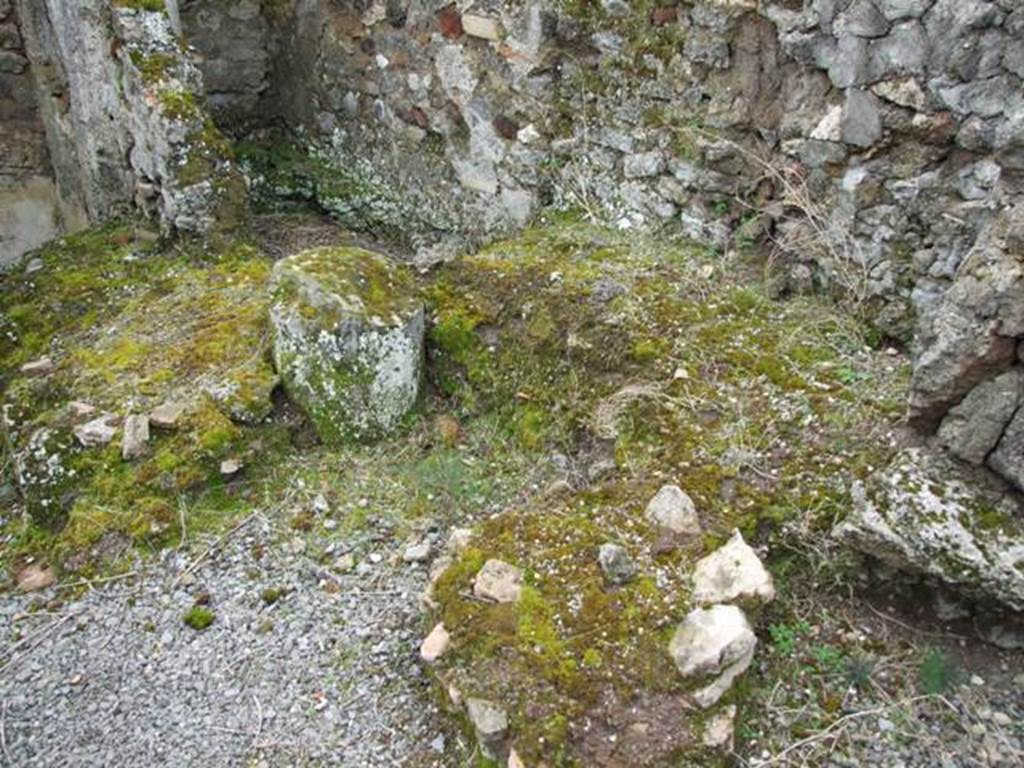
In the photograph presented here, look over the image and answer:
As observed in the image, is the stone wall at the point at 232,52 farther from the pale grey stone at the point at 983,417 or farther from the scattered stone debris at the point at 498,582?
the pale grey stone at the point at 983,417

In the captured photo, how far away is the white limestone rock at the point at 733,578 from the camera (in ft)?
7.80

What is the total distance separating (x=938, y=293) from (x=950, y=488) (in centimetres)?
90

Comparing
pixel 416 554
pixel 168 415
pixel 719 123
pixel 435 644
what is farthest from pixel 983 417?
pixel 168 415

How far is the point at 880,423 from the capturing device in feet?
8.98

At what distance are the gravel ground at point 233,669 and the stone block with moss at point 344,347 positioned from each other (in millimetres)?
560

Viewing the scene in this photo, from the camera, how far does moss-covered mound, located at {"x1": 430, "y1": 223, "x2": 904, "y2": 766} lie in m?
2.25

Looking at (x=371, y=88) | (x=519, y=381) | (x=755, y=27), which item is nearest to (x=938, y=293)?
(x=755, y=27)

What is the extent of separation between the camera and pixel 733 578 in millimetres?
2416

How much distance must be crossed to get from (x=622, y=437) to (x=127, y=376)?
1966mm

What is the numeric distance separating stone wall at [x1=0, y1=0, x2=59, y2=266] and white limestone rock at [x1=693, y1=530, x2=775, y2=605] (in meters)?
5.01

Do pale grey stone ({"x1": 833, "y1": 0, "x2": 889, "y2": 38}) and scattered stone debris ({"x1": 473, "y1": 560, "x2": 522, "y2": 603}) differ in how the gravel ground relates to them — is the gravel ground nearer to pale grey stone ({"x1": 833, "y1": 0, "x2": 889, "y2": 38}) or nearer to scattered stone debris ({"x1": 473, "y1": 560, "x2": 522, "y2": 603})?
scattered stone debris ({"x1": 473, "y1": 560, "x2": 522, "y2": 603})

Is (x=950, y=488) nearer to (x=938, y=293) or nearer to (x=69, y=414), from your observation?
(x=938, y=293)

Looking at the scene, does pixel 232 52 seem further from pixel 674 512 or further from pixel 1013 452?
pixel 1013 452

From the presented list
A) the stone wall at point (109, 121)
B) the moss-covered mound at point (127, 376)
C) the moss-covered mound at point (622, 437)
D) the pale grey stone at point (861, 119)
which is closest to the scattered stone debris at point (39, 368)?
the moss-covered mound at point (127, 376)
